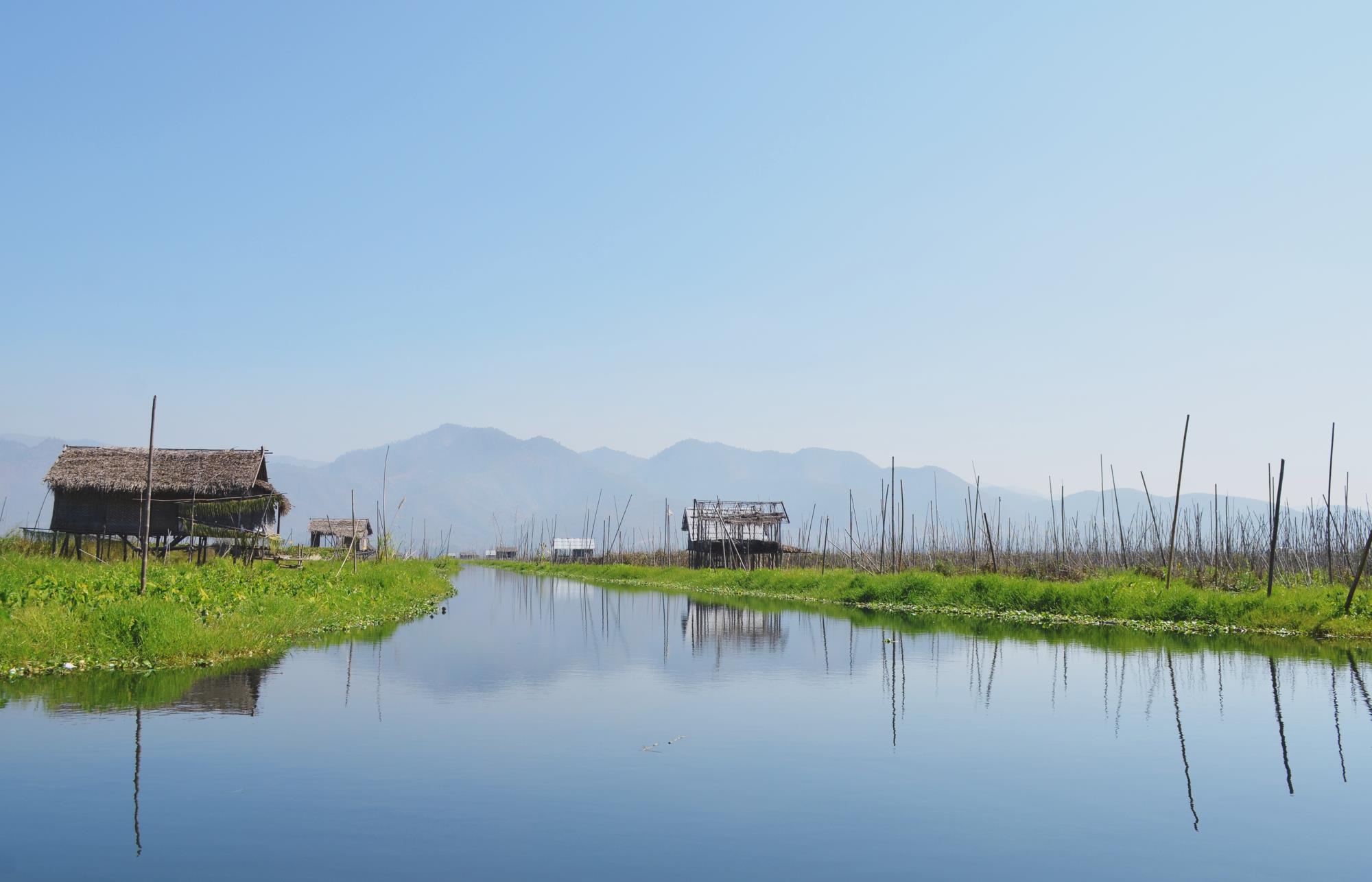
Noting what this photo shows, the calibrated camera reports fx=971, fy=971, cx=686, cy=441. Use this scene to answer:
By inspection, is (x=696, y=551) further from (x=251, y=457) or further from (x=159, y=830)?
(x=159, y=830)

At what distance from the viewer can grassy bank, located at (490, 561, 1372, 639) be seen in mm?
20672

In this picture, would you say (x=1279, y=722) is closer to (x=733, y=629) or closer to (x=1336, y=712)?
(x=1336, y=712)

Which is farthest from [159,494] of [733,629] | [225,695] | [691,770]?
[691,770]

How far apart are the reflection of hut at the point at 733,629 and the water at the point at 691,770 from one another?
13.1 ft

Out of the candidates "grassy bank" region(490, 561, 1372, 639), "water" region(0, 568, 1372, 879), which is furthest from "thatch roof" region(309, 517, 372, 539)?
"water" region(0, 568, 1372, 879)

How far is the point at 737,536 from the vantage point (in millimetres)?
51031

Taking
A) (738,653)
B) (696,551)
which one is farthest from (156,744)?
(696,551)

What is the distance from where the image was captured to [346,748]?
32.3 feet

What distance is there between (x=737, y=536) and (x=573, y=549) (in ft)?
148

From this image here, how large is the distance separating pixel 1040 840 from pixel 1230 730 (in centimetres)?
543

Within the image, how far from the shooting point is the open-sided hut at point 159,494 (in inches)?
1288

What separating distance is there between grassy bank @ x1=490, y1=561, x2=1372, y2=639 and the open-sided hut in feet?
64.3

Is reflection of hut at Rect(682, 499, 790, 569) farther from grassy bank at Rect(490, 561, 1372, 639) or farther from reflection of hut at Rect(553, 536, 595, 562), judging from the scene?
reflection of hut at Rect(553, 536, 595, 562)

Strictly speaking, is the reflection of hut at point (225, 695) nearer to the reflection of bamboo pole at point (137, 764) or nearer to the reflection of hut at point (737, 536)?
the reflection of bamboo pole at point (137, 764)
